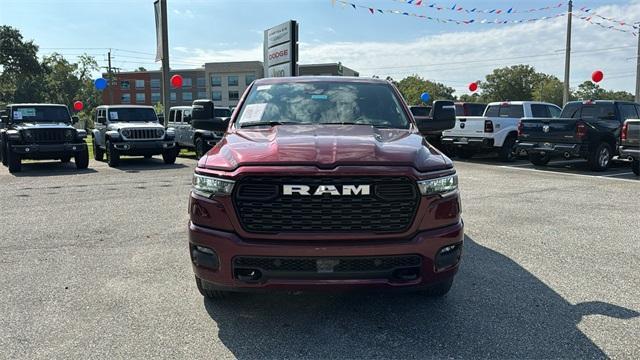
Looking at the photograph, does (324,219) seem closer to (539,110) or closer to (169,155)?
(169,155)

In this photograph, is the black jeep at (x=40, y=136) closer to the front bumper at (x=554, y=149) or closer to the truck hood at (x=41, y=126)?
the truck hood at (x=41, y=126)

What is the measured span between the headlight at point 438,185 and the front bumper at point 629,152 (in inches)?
414

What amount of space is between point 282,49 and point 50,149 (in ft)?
28.3

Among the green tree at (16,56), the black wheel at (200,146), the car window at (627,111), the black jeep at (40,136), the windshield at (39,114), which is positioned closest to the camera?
the black jeep at (40,136)

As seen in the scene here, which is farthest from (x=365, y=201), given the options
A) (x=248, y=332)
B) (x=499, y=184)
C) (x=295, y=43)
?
(x=295, y=43)

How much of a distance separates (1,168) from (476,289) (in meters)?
15.5

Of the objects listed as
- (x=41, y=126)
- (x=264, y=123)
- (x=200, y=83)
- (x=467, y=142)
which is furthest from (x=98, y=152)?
(x=200, y=83)

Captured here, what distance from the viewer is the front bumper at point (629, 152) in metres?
11.7

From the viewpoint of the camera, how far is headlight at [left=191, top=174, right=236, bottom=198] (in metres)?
3.18

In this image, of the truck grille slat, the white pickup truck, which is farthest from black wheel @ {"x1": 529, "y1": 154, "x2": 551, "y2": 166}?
the truck grille slat

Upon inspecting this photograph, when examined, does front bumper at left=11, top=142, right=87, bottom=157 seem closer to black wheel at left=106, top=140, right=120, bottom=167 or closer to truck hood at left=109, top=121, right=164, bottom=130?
black wheel at left=106, top=140, right=120, bottom=167

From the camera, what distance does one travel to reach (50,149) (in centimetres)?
1373

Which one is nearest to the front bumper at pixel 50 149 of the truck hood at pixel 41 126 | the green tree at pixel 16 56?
the truck hood at pixel 41 126

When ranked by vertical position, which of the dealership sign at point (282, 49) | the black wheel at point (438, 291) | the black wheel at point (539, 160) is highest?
the dealership sign at point (282, 49)
